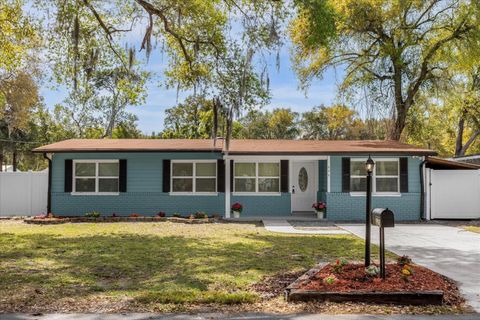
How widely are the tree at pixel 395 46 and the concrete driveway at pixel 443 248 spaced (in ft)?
30.2

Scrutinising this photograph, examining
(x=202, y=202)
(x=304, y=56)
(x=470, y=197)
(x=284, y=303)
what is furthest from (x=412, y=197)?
(x=284, y=303)

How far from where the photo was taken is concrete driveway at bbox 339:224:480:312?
686cm

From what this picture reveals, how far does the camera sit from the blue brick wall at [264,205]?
1702 centimetres

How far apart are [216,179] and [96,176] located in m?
4.36

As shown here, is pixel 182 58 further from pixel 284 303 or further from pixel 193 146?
pixel 284 303

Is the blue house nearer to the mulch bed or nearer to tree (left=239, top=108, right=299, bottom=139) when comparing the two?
the mulch bed

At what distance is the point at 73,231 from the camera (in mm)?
12789

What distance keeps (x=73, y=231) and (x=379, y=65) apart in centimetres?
1621

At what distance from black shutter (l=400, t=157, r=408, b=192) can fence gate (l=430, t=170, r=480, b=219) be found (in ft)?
3.14

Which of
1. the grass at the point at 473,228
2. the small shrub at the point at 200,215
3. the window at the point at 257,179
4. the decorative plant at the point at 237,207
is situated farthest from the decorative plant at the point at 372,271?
the window at the point at 257,179

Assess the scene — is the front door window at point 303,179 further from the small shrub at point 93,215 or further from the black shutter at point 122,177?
the small shrub at point 93,215

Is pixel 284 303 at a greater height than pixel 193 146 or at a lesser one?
lesser

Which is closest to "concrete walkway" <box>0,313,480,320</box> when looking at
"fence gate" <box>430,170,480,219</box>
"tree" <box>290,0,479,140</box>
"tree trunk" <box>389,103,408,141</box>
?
"fence gate" <box>430,170,480,219</box>

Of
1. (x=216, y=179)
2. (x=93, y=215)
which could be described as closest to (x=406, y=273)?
(x=216, y=179)
